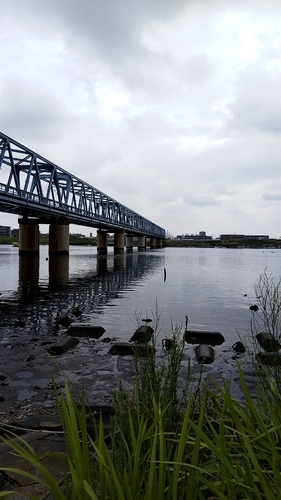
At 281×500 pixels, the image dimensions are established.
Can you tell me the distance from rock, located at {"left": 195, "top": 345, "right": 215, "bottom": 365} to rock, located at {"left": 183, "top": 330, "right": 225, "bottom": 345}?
141cm

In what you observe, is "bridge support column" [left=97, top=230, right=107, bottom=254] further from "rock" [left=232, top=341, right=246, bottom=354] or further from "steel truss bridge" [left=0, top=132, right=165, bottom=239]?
"rock" [left=232, top=341, right=246, bottom=354]

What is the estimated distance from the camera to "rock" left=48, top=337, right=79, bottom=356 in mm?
10523

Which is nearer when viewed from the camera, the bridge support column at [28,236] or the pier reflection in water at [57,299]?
the pier reflection in water at [57,299]

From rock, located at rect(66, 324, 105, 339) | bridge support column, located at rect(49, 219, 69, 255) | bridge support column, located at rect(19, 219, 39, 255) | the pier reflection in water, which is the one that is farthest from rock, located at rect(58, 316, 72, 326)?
bridge support column, located at rect(49, 219, 69, 255)

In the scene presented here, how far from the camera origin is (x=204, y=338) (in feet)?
41.2

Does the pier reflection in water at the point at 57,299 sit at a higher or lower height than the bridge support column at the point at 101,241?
lower

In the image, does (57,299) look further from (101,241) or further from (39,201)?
(101,241)

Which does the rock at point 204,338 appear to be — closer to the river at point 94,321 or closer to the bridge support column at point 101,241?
the river at point 94,321

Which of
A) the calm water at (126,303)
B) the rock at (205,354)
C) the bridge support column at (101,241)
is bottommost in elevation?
the calm water at (126,303)

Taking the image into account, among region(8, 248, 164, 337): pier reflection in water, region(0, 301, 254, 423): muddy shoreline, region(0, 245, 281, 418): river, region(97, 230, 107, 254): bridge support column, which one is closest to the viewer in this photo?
region(0, 301, 254, 423): muddy shoreline

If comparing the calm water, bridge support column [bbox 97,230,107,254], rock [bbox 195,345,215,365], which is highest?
bridge support column [bbox 97,230,107,254]

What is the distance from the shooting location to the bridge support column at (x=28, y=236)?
64.2 meters

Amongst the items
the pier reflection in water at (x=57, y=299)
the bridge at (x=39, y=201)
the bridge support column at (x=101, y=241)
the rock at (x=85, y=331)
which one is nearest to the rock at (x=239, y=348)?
the pier reflection in water at (x=57, y=299)

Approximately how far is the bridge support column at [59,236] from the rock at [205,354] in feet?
193
